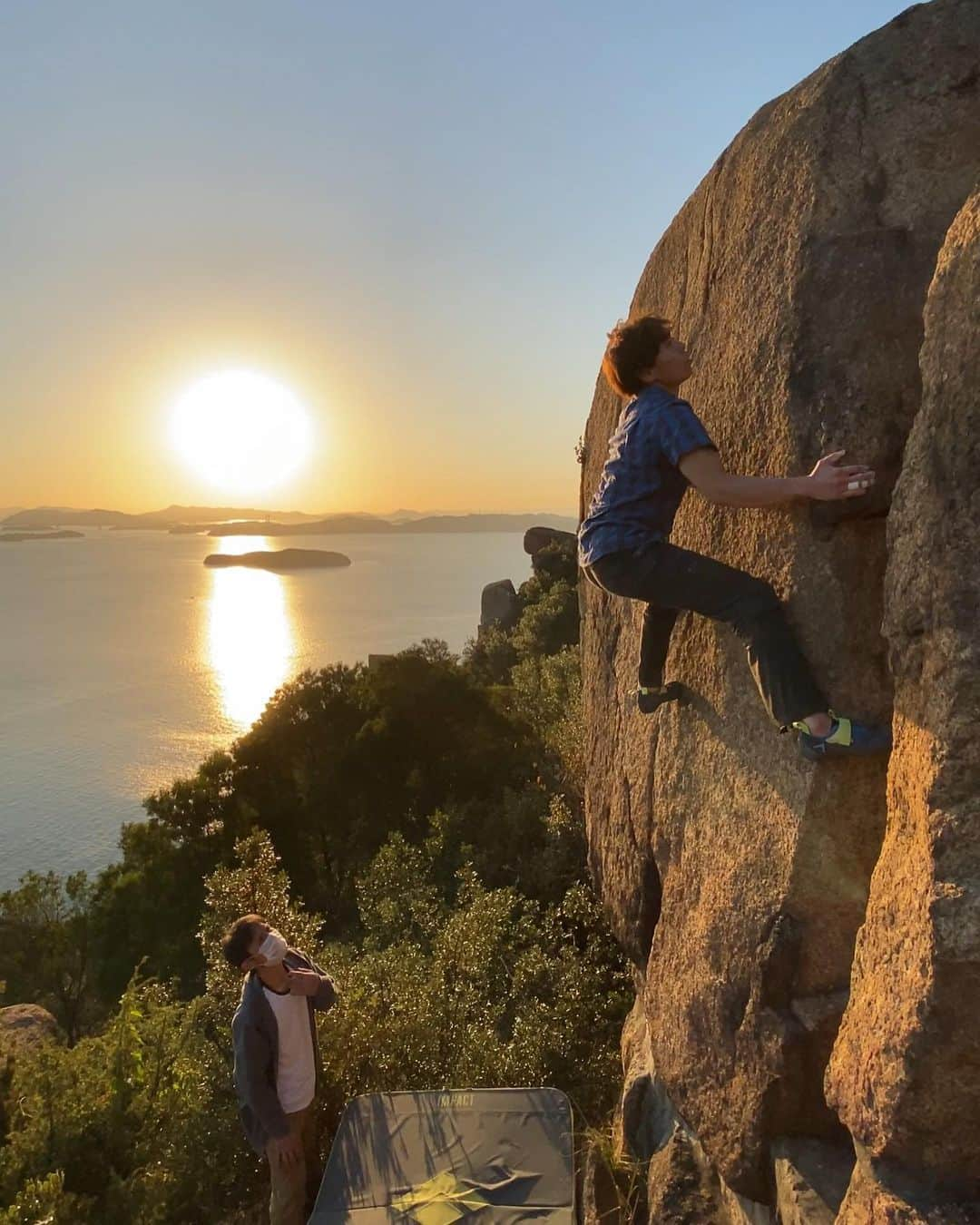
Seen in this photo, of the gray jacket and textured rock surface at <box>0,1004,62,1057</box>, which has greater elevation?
the gray jacket

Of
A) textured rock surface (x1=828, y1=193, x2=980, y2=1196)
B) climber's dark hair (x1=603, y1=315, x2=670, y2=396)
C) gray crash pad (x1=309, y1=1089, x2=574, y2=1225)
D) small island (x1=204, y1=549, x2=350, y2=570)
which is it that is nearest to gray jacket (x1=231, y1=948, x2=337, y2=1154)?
gray crash pad (x1=309, y1=1089, x2=574, y2=1225)

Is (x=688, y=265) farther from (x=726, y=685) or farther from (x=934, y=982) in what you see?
(x=934, y=982)

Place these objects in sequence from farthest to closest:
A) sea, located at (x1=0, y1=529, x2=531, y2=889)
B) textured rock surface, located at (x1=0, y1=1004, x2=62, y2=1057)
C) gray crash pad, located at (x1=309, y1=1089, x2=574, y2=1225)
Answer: sea, located at (x1=0, y1=529, x2=531, y2=889)
textured rock surface, located at (x1=0, y1=1004, x2=62, y2=1057)
gray crash pad, located at (x1=309, y1=1089, x2=574, y2=1225)

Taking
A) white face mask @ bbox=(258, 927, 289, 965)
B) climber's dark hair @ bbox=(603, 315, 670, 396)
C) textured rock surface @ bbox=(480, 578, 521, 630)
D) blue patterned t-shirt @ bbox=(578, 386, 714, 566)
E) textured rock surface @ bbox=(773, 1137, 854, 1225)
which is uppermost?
climber's dark hair @ bbox=(603, 315, 670, 396)

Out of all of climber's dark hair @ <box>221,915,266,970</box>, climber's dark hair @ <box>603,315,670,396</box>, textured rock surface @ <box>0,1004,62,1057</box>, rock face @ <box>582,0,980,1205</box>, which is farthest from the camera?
textured rock surface @ <box>0,1004,62,1057</box>

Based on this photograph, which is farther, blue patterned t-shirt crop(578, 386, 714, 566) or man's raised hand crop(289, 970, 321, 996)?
man's raised hand crop(289, 970, 321, 996)

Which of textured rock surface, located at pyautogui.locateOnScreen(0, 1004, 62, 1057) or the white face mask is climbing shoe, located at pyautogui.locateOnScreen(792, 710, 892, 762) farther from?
textured rock surface, located at pyautogui.locateOnScreen(0, 1004, 62, 1057)

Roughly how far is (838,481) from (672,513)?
0.97 metres

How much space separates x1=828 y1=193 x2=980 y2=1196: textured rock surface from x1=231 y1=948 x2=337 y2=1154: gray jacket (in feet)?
12.9

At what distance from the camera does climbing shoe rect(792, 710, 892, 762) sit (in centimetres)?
402

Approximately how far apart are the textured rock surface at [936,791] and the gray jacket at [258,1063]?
3.93m

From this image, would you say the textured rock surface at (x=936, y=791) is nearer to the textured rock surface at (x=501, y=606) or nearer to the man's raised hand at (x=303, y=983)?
the man's raised hand at (x=303, y=983)

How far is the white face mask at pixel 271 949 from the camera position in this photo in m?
5.86

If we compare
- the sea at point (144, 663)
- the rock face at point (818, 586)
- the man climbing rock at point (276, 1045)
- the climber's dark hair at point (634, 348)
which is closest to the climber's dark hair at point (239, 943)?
the man climbing rock at point (276, 1045)
